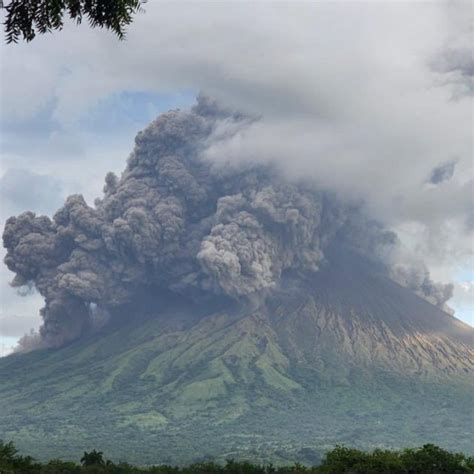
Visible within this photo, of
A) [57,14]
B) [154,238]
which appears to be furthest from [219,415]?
[57,14]

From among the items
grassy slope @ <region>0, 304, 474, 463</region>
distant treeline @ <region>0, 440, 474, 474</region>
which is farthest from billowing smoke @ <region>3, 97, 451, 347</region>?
distant treeline @ <region>0, 440, 474, 474</region>

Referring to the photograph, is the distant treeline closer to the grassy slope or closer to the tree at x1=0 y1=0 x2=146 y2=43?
the tree at x1=0 y1=0 x2=146 y2=43

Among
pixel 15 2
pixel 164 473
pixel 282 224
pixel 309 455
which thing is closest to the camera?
pixel 15 2

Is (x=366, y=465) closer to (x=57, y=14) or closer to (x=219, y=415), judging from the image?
(x=57, y=14)

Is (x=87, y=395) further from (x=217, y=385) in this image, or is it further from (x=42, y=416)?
(x=217, y=385)

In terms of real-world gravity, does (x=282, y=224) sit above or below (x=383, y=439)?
above

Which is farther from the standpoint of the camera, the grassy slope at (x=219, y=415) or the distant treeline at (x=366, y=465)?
the grassy slope at (x=219, y=415)

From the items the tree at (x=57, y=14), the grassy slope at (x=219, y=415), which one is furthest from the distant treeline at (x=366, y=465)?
the grassy slope at (x=219, y=415)

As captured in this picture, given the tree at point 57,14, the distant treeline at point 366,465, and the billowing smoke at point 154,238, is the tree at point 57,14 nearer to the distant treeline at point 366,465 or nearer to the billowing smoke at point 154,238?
the distant treeline at point 366,465

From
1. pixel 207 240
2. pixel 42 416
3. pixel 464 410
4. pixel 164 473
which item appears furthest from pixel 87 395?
pixel 164 473

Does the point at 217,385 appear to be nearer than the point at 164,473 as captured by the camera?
No

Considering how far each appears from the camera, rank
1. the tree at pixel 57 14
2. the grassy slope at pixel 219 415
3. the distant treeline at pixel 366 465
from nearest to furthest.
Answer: the tree at pixel 57 14 < the distant treeline at pixel 366 465 < the grassy slope at pixel 219 415
